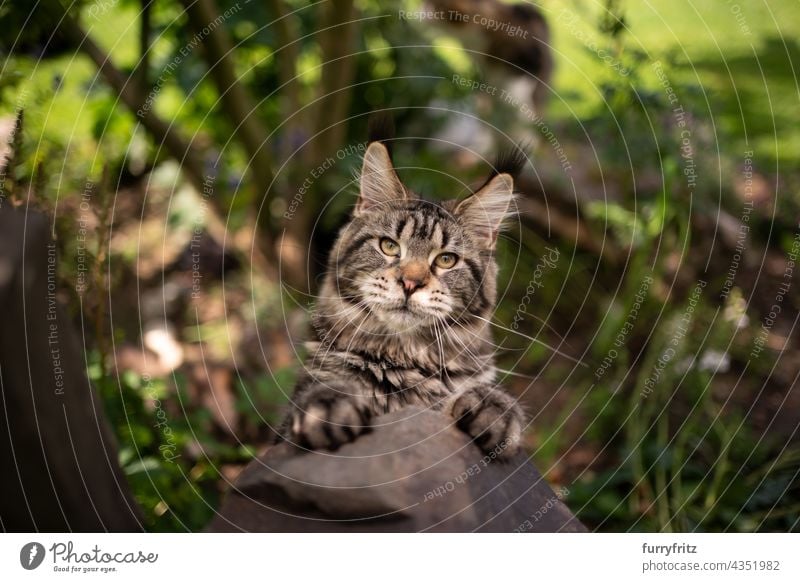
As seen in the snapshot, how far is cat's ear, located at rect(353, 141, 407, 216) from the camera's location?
1698mm

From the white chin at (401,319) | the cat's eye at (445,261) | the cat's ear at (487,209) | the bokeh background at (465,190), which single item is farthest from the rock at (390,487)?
the bokeh background at (465,190)

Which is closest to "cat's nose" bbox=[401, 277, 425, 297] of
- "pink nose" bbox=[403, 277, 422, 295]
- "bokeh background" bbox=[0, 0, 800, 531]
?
"pink nose" bbox=[403, 277, 422, 295]

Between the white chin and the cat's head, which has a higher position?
the cat's head

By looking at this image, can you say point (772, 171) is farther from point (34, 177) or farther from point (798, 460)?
point (34, 177)

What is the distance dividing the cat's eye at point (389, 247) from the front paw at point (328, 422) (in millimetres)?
361

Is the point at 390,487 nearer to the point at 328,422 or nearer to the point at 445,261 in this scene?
the point at 328,422

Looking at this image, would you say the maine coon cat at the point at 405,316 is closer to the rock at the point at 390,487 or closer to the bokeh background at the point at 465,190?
the rock at the point at 390,487

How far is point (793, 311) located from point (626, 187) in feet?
3.27

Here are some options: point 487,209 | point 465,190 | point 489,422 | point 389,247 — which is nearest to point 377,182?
point 389,247

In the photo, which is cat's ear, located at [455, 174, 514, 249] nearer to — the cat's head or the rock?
the cat's head

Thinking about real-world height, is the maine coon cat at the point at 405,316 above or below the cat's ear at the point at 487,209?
below

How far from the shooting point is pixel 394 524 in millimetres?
1762

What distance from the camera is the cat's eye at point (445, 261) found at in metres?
1.74
